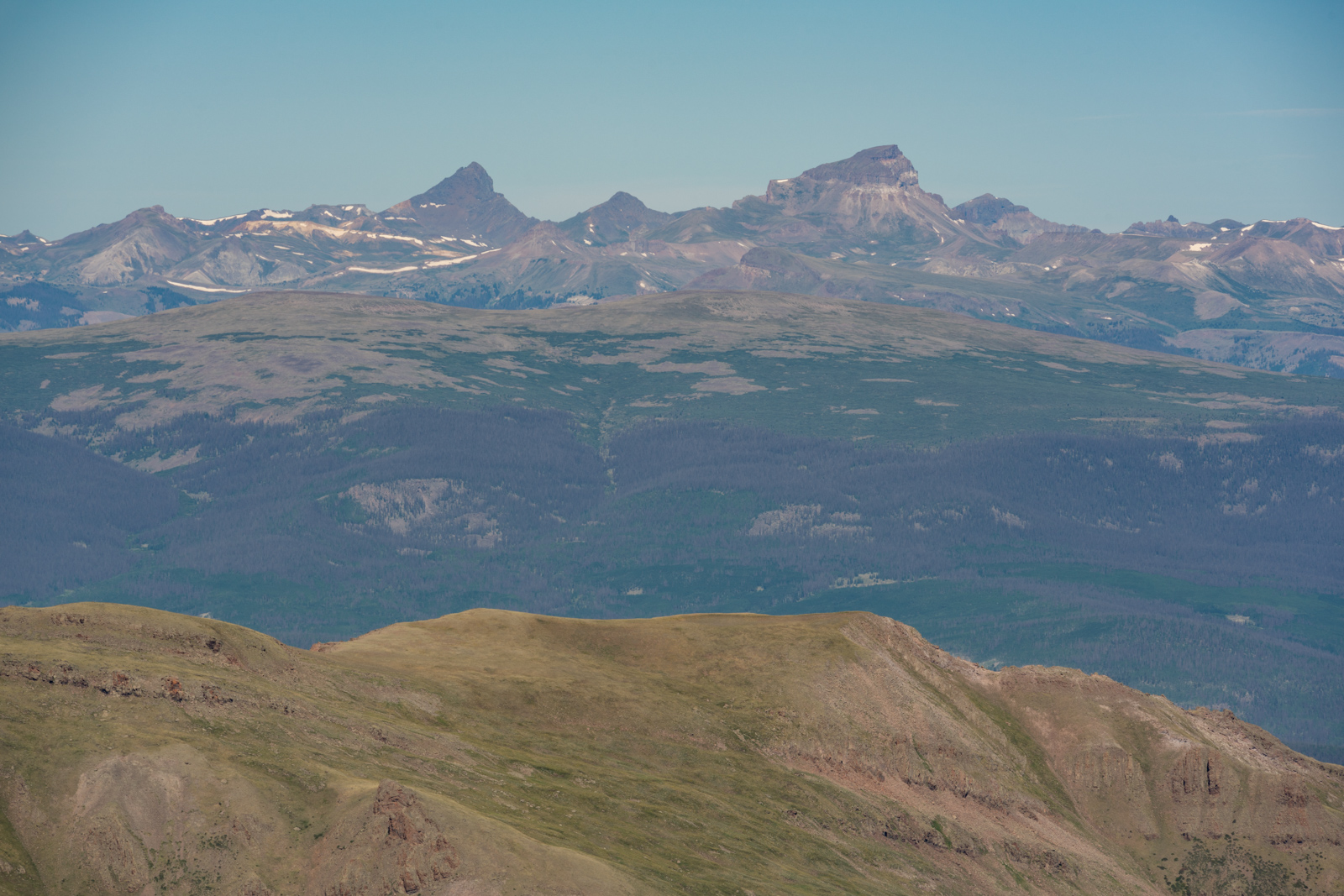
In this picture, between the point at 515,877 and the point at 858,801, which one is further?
the point at 858,801

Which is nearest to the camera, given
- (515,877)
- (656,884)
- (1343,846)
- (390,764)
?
(515,877)

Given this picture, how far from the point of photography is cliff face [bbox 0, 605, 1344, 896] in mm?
88188

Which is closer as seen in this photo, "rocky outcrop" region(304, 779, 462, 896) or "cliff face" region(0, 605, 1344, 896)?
"rocky outcrop" region(304, 779, 462, 896)

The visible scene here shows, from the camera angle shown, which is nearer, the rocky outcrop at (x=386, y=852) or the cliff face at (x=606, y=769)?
the rocky outcrop at (x=386, y=852)

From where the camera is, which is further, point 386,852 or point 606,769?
point 606,769

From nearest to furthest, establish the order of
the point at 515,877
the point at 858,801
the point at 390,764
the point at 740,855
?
the point at 515,877
the point at 390,764
the point at 740,855
the point at 858,801


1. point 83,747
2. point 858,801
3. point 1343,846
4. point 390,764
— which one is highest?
point 83,747

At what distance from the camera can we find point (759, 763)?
150000 millimetres

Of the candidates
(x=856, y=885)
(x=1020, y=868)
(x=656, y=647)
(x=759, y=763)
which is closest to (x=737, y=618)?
(x=656, y=647)

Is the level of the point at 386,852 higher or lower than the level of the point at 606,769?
higher

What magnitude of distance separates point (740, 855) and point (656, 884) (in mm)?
22423

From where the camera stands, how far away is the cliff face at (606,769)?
88.2m

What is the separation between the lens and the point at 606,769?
131 m

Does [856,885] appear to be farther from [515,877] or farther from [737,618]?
[737,618]
